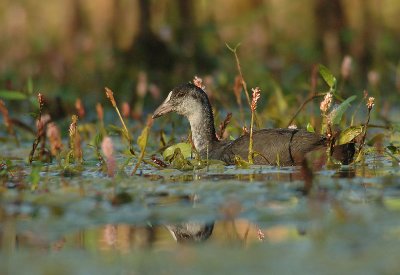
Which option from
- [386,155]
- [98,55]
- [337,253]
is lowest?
[337,253]

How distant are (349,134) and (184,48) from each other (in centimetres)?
801

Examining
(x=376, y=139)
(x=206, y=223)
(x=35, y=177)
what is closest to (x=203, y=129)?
(x=376, y=139)

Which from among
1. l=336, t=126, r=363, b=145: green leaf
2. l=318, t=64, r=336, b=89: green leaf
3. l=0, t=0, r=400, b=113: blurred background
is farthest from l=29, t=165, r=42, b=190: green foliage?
l=0, t=0, r=400, b=113: blurred background

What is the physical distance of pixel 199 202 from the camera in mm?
6688

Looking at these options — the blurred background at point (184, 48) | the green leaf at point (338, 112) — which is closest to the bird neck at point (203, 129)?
the green leaf at point (338, 112)

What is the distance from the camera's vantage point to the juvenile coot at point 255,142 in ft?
27.4

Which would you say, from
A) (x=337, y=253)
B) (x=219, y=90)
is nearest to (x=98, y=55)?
(x=219, y=90)

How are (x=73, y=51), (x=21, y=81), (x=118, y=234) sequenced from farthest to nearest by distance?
(x=73, y=51)
(x=21, y=81)
(x=118, y=234)

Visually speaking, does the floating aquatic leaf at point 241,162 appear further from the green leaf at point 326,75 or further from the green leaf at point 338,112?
the green leaf at point 326,75

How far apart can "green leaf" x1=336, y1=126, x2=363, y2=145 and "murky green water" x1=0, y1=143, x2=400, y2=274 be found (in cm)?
24

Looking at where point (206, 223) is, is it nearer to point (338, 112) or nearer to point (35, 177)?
point (35, 177)

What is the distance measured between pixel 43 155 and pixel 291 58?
9.59 metres

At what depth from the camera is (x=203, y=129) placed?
980cm

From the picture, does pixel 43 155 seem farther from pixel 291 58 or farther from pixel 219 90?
pixel 291 58
